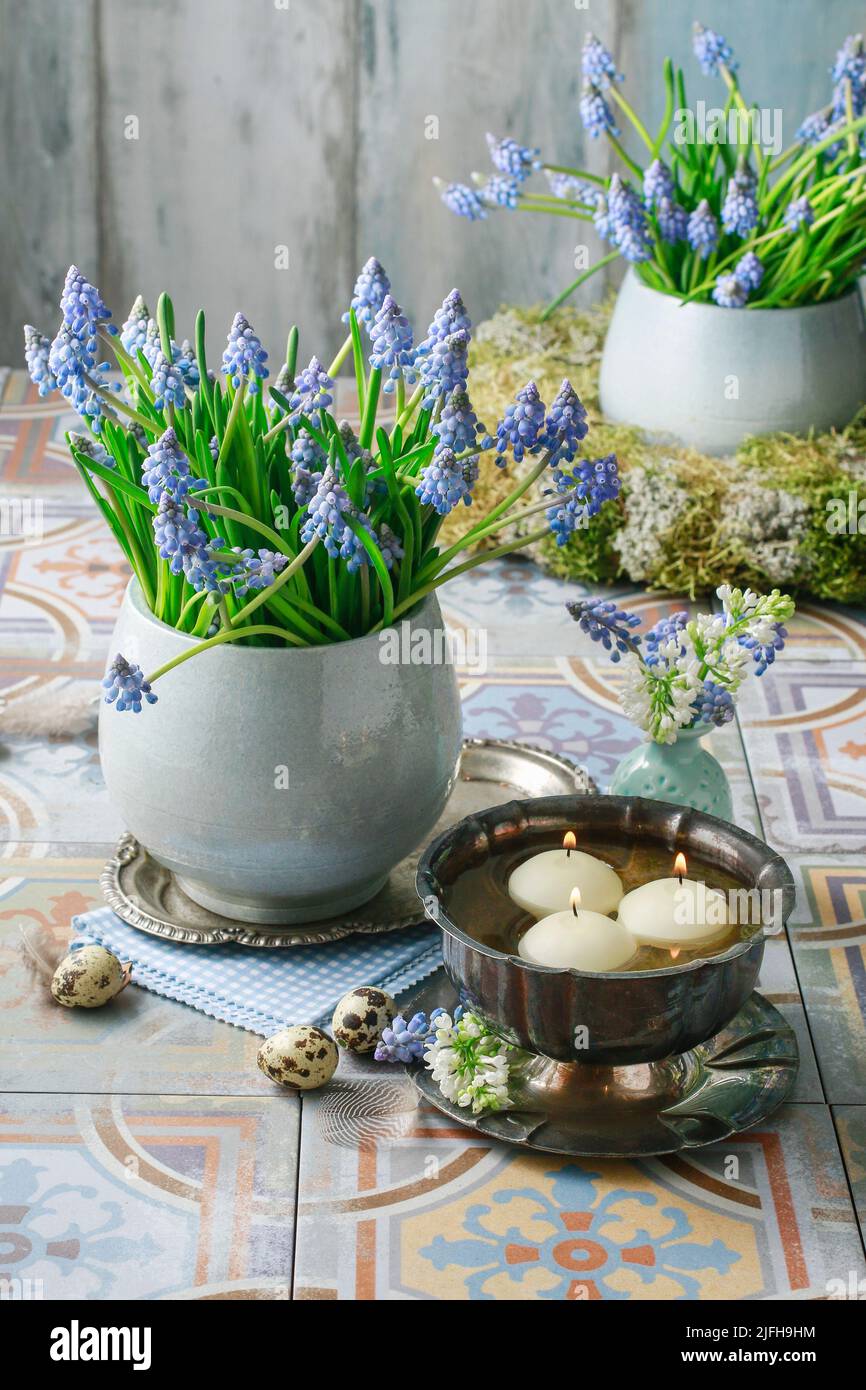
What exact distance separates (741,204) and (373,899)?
72cm

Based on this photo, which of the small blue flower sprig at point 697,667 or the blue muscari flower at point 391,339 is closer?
the blue muscari flower at point 391,339

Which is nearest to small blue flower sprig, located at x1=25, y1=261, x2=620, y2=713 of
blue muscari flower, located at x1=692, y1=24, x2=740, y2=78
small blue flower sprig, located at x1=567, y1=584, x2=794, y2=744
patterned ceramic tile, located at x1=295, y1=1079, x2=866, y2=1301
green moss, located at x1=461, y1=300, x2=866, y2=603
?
small blue flower sprig, located at x1=567, y1=584, x2=794, y2=744

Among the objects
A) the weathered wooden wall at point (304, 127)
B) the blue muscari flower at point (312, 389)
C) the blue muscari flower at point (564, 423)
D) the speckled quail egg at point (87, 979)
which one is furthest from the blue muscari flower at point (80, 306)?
the weathered wooden wall at point (304, 127)

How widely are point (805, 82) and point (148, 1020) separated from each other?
4.71 ft

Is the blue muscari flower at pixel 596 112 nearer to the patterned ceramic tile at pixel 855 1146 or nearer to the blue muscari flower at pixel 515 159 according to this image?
the blue muscari flower at pixel 515 159

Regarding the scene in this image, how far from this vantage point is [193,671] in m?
0.87

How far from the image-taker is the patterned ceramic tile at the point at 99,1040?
854 millimetres

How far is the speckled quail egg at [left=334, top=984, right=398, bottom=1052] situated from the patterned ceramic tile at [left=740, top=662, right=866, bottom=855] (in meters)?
0.33

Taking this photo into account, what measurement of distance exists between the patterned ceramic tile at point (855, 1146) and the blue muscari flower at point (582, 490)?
12.9 inches

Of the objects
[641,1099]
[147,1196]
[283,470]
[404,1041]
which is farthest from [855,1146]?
[283,470]

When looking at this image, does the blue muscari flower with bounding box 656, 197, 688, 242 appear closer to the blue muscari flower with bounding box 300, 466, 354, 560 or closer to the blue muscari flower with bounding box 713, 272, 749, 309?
the blue muscari flower with bounding box 713, 272, 749, 309

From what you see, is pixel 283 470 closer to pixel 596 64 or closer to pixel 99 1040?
pixel 99 1040

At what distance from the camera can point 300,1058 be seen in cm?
84

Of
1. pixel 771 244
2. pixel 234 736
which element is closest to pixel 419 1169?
pixel 234 736
